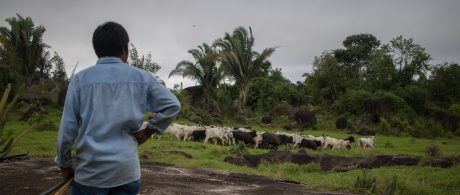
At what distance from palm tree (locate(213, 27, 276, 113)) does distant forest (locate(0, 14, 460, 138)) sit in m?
0.07

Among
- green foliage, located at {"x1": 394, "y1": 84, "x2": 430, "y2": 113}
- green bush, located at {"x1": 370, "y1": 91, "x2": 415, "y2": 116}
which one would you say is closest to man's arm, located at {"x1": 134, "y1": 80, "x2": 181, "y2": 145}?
green bush, located at {"x1": 370, "y1": 91, "x2": 415, "y2": 116}

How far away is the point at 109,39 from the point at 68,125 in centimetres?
62

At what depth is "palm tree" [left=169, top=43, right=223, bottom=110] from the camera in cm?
3350

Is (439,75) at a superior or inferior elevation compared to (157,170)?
superior

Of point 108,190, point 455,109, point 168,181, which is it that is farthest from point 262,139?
point 108,190

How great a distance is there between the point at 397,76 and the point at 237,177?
96.9ft

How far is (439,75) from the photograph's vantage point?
116ft

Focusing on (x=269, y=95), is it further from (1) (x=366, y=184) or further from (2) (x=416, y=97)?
(1) (x=366, y=184)

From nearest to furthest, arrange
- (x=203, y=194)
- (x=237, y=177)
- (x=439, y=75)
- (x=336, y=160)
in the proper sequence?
1. (x=203, y=194)
2. (x=237, y=177)
3. (x=336, y=160)
4. (x=439, y=75)

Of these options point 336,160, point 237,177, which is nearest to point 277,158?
point 336,160

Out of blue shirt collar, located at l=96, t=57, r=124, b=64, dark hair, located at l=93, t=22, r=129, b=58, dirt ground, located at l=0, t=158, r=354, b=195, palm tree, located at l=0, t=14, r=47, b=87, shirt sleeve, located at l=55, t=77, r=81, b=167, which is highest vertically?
palm tree, located at l=0, t=14, r=47, b=87

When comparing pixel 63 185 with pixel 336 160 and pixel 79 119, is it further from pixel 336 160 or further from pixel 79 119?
pixel 336 160

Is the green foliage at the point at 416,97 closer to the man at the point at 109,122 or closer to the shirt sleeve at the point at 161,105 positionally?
the shirt sleeve at the point at 161,105

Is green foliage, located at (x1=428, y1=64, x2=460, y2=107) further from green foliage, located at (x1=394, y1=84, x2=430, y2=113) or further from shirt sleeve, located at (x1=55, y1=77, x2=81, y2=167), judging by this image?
shirt sleeve, located at (x1=55, y1=77, x2=81, y2=167)
